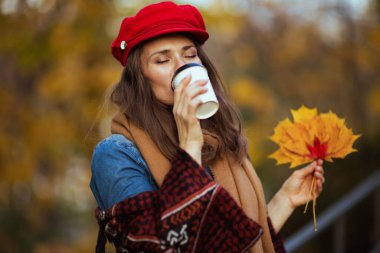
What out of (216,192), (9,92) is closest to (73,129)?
(9,92)

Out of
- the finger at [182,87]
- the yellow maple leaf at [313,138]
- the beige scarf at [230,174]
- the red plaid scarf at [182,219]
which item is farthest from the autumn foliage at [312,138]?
the finger at [182,87]

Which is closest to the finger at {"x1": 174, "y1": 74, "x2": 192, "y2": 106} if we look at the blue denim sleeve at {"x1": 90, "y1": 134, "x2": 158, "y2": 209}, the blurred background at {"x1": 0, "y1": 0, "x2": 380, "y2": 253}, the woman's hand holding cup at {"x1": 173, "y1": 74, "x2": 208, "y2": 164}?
the woman's hand holding cup at {"x1": 173, "y1": 74, "x2": 208, "y2": 164}

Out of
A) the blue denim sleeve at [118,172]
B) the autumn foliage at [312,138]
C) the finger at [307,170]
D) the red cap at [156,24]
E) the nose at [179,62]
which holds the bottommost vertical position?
the finger at [307,170]

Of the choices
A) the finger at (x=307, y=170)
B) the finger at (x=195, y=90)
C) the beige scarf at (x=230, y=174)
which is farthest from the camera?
the finger at (x=307, y=170)

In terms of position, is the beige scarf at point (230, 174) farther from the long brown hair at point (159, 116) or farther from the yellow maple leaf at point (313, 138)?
the yellow maple leaf at point (313, 138)

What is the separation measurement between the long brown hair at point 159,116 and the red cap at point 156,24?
54mm

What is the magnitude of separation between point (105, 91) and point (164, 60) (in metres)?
4.68

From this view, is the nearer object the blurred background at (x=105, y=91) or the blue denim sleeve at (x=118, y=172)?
the blue denim sleeve at (x=118, y=172)

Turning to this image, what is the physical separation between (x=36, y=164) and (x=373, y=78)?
261 inches

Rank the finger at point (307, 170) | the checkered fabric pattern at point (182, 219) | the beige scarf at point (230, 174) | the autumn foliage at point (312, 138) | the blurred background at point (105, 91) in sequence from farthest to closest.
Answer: the blurred background at point (105, 91) < the finger at point (307, 170) < the autumn foliage at point (312, 138) < the beige scarf at point (230, 174) < the checkered fabric pattern at point (182, 219)

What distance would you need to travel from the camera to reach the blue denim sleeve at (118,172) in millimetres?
1717

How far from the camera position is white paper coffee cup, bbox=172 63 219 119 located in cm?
172

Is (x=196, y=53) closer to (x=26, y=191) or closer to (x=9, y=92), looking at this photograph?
(x=9, y=92)

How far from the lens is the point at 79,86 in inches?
299
